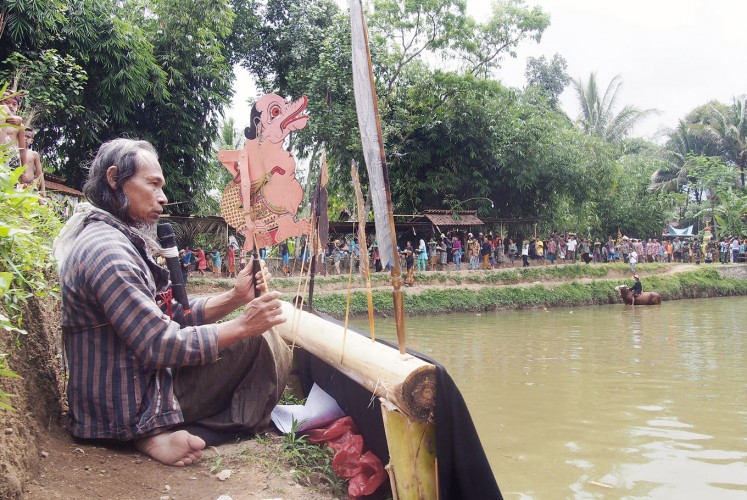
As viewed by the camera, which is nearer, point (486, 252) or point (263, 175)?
point (263, 175)

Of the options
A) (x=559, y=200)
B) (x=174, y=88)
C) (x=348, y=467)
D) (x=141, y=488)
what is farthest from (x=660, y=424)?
(x=559, y=200)

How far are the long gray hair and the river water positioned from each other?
3.13 meters

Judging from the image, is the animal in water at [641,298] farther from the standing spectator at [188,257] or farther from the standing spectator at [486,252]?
the standing spectator at [188,257]

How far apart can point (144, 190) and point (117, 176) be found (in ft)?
0.38

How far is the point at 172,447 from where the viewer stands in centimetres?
226

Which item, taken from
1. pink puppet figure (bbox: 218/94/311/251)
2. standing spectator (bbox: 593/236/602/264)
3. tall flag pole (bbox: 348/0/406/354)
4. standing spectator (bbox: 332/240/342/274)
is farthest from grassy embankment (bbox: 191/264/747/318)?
tall flag pole (bbox: 348/0/406/354)

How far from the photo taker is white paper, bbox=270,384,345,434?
3.16 m

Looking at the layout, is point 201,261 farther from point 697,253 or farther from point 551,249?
point 697,253

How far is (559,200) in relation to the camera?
24516 millimetres

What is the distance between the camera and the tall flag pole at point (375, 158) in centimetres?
A: 268

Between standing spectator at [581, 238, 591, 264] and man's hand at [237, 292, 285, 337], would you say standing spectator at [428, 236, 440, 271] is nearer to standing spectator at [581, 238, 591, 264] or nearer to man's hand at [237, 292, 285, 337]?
standing spectator at [581, 238, 591, 264]

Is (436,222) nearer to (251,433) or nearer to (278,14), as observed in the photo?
(278,14)

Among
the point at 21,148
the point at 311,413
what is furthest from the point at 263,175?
the point at 21,148

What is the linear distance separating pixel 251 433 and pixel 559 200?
926 inches
